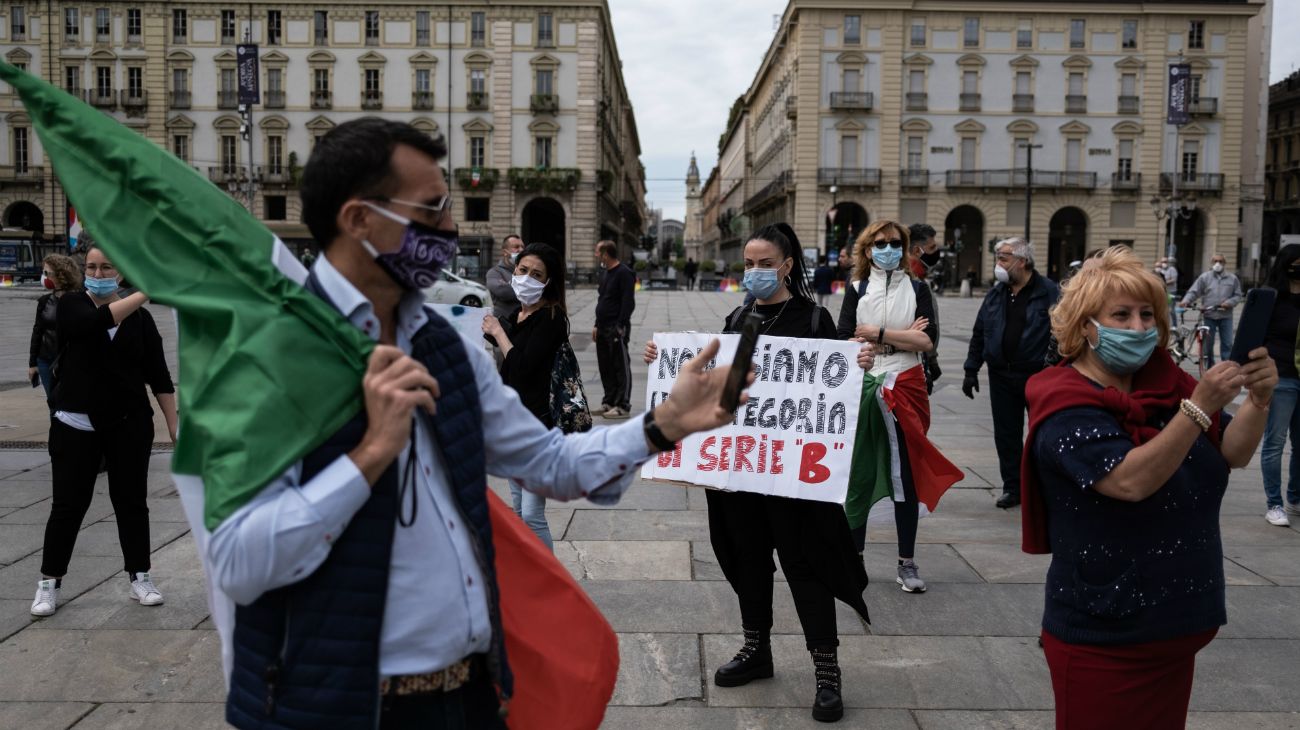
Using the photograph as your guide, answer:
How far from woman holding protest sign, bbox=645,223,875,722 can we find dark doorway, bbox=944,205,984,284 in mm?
61435

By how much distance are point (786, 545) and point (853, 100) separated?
59.4 meters

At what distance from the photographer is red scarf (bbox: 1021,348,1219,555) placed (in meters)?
2.69

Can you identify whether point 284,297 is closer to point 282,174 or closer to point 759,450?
point 759,450

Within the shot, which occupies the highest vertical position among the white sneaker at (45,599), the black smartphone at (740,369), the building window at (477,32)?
the building window at (477,32)

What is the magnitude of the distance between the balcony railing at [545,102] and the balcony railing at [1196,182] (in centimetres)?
3485

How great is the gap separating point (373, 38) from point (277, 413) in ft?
206

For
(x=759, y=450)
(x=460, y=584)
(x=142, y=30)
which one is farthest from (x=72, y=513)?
(x=142, y=30)

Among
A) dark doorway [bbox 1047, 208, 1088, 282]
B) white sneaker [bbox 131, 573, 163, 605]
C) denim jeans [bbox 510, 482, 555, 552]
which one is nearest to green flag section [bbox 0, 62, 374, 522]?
denim jeans [bbox 510, 482, 555, 552]

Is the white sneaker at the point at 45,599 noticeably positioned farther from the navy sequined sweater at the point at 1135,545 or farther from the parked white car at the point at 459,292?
the parked white car at the point at 459,292

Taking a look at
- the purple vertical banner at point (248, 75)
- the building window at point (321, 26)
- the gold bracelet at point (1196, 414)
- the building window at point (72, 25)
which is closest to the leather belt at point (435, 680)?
the gold bracelet at point (1196, 414)

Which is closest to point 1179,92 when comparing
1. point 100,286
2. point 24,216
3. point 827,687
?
point 827,687

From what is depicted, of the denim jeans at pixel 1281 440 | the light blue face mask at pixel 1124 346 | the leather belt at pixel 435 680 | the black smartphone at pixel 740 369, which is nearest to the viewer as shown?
the leather belt at pixel 435 680

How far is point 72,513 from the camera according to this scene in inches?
196

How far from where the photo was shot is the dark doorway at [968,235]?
6356 centimetres
